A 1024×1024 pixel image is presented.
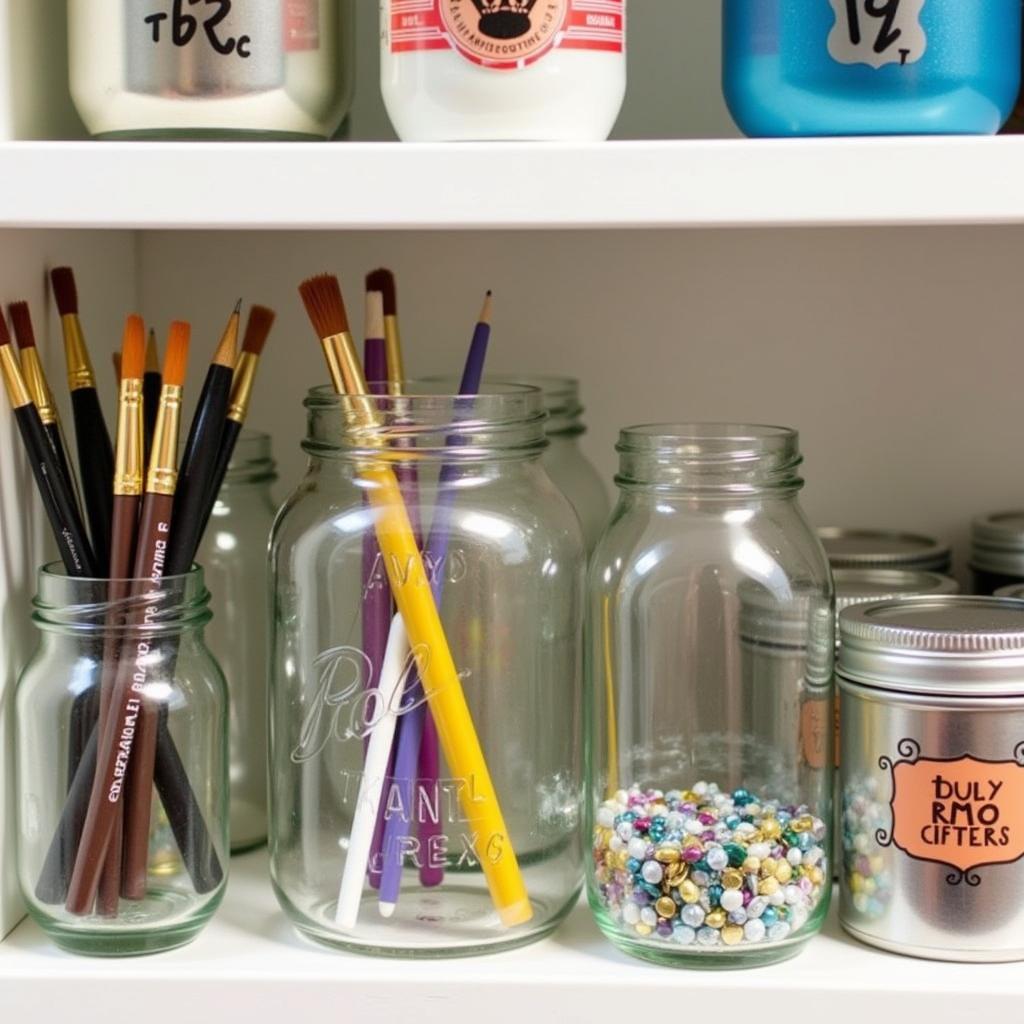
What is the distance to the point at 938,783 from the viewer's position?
1.76 ft

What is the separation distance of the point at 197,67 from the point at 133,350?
0.09 metres

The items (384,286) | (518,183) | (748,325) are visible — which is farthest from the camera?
(748,325)

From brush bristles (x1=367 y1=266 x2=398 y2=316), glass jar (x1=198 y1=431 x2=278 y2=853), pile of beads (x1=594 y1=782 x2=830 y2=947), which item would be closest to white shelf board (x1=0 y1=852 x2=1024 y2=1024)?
pile of beads (x1=594 y1=782 x2=830 y2=947)

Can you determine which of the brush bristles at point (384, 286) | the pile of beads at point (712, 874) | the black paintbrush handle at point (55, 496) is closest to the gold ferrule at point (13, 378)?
the black paintbrush handle at point (55, 496)

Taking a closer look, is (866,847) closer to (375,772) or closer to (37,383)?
(375,772)

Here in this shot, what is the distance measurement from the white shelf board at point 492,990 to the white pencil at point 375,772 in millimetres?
22

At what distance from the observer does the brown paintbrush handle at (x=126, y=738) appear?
0.55m

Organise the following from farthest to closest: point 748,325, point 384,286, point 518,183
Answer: point 748,325 < point 384,286 < point 518,183

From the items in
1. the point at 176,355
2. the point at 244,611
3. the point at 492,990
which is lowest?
the point at 492,990

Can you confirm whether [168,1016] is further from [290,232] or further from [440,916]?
[290,232]

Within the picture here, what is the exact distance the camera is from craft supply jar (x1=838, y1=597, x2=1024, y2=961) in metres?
0.53

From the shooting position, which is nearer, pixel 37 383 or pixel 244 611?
pixel 37 383

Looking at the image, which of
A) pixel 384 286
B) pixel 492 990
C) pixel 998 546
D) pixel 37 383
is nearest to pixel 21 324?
pixel 37 383

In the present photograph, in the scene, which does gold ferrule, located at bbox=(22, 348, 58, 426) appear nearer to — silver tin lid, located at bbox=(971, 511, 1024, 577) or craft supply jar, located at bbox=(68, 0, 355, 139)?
craft supply jar, located at bbox=(68, 0, 355, 139)
